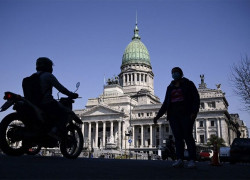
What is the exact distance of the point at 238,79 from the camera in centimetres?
2797

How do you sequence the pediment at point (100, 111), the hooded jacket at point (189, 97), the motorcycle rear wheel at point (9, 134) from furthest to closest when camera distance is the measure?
1. the pediment at point (100, 111)
2. the hooded jacket at point (189, 97)
3. the motorcycle rear wheel at point (9, 134)

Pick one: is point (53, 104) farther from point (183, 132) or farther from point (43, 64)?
point (183, 132)

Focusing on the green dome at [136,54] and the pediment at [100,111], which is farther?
the green dome at [136,54]

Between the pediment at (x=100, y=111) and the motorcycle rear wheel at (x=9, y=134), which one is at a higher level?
the pediment at (x=100, y=111)

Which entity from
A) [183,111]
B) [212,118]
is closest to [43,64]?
[183,111]

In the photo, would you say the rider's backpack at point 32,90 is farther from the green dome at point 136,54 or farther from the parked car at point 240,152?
the green dome at point 136,54

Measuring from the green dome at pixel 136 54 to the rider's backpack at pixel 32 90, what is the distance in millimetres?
83551

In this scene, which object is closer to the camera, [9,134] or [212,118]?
[9,134]

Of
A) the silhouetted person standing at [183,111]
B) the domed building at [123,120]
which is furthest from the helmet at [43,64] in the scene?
the domed building at [123,120]

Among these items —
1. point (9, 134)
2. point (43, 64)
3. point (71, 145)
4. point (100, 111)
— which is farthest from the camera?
point (100, 111)

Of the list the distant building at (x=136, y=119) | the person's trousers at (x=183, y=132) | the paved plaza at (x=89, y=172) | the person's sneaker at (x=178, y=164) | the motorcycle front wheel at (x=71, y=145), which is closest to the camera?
the paved plaza at (x=89, y=172)

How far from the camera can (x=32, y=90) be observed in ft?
23.5

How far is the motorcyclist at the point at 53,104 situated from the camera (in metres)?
7.13

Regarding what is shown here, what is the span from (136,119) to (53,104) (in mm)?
63795
